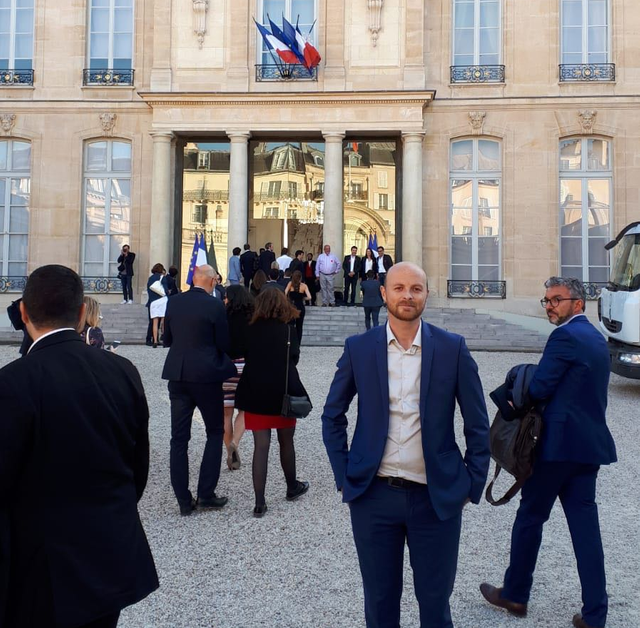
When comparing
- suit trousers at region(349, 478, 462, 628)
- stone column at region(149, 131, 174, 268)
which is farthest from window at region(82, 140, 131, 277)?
suit trousers at region(349, 478, 462, 628)

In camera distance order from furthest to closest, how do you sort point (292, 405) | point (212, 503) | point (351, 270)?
point (351, 270), point (212, 503), point (292, 405)

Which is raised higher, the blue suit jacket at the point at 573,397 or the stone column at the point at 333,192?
the stone column at the point at 333,192

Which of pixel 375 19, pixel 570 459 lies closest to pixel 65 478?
pixel 570 459

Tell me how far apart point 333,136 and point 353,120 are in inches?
26.4

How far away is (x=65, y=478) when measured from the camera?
77.8 inches

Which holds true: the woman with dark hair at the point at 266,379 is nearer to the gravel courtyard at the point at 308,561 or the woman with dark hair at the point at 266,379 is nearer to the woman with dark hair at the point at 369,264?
the gravel courtyard at the point at 308,561

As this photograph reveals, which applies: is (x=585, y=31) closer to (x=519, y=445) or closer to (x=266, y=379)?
(x=266, y=379)

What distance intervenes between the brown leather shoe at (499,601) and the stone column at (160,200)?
16.8m

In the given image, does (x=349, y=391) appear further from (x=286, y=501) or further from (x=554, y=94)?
(x=554, y=94)

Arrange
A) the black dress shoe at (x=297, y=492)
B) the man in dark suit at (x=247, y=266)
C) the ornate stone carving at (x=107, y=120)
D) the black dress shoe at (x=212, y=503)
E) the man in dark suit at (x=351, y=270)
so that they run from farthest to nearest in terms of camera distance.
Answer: the ornate stone carving at (x=107, y=120) → the man in dark suit at (x=351, y=270) → the man in dark suit at (x=247, y=266) → the black dress shoe at (x=297, y=492) → the black dress shoe at (x=212, y=503)

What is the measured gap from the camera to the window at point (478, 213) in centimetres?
1966

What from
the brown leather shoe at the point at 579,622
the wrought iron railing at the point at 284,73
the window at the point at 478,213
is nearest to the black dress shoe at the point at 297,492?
the brown leather shoe at the point at 579,622

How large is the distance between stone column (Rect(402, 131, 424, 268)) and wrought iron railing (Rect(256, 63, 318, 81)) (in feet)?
9.78

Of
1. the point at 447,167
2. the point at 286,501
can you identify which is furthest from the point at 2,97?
the point at 286,501
